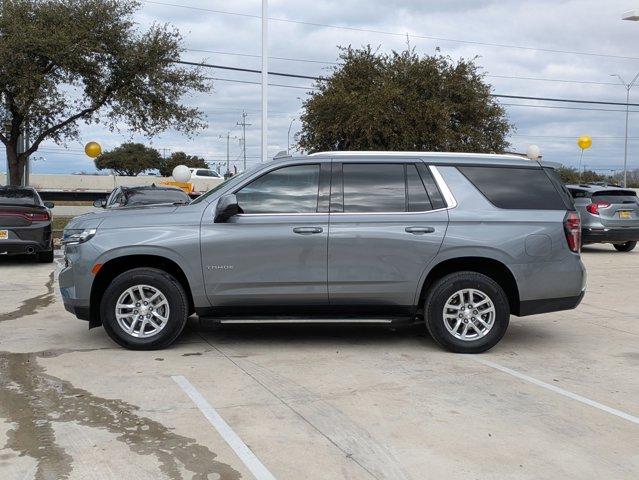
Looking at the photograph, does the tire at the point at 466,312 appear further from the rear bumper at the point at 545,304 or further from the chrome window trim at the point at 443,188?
the chrome window trim at the point at 443,188

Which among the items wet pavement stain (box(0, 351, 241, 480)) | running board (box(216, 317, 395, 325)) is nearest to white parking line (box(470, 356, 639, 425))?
running board (box(216, 317, 395, 325))

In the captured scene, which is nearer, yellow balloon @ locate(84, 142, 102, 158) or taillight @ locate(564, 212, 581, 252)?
taillight @ locate(564, 212, 581, 252)

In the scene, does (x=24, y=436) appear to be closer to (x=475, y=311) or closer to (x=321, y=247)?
(x=321, y=247)

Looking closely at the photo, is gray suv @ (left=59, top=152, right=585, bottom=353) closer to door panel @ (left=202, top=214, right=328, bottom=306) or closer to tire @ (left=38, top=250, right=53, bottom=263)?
door panel @ (left=202, top=214, right=328, bottom=306)

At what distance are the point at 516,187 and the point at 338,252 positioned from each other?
193cm

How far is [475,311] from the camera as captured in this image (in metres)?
6.59

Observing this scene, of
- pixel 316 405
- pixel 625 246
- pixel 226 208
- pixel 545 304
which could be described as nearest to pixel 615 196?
pixel 625 246

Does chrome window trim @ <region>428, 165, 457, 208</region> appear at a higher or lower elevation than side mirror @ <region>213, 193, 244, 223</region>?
higher

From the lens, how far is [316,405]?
16.5 feet

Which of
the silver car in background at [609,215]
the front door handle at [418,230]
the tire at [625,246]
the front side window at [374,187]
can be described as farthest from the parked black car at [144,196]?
the tire at [625,246]

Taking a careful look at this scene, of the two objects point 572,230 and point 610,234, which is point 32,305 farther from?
point 610,234

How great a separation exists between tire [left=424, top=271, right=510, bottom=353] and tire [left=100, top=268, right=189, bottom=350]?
7.96 ft

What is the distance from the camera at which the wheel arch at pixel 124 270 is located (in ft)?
21.6

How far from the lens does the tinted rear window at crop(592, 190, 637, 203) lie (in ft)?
54.5
